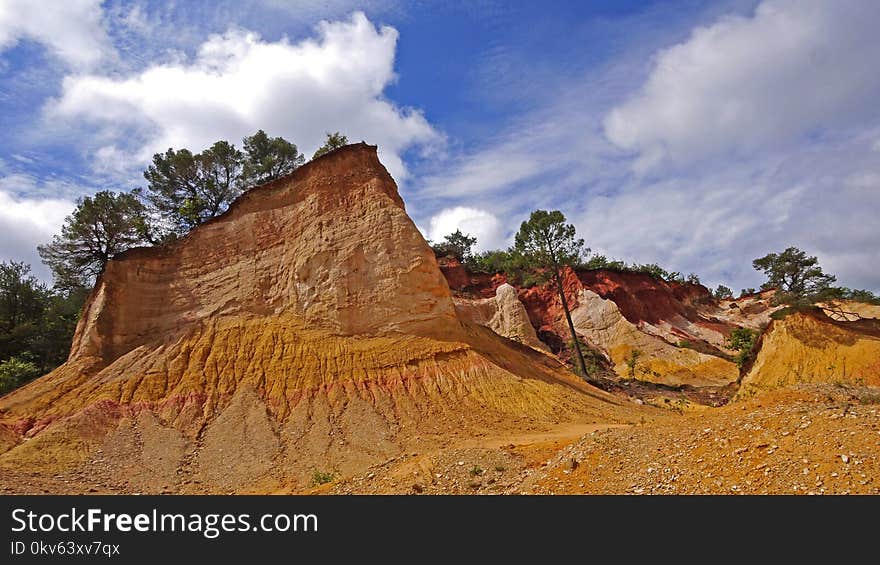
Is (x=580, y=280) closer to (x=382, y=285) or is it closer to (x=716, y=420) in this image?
(x=382, y=285)

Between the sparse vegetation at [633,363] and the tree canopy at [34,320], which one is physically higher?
the tree canopy at [34,320]

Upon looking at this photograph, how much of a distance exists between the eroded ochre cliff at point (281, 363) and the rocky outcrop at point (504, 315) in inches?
490

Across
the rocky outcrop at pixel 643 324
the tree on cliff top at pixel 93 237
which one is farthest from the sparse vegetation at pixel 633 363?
the tree on cliff top at pixel 93 237

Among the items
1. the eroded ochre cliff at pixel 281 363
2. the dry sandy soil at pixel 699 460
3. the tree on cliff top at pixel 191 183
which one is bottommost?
the dry sandy soil at pixel 699 460

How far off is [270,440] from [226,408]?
9.12 ft

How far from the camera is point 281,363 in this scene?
20.2 m

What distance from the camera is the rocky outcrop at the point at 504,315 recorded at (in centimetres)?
3884

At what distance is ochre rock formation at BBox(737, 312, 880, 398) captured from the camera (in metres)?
21.3

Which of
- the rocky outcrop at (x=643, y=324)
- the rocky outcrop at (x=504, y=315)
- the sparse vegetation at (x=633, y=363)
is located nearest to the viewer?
the sparse vegetation at (x=633, y=363)

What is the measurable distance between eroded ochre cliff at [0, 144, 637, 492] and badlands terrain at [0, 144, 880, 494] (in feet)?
0.24

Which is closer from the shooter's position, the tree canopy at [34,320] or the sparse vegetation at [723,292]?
the tree canopy at [34,320]

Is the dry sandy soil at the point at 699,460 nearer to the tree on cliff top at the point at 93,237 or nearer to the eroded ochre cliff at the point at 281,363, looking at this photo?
the eroded ochre cliff at the point at 281,363

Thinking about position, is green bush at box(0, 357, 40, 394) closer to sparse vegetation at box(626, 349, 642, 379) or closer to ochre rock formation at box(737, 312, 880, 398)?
ochre rock formation at box(737, 312, 880, 398)
